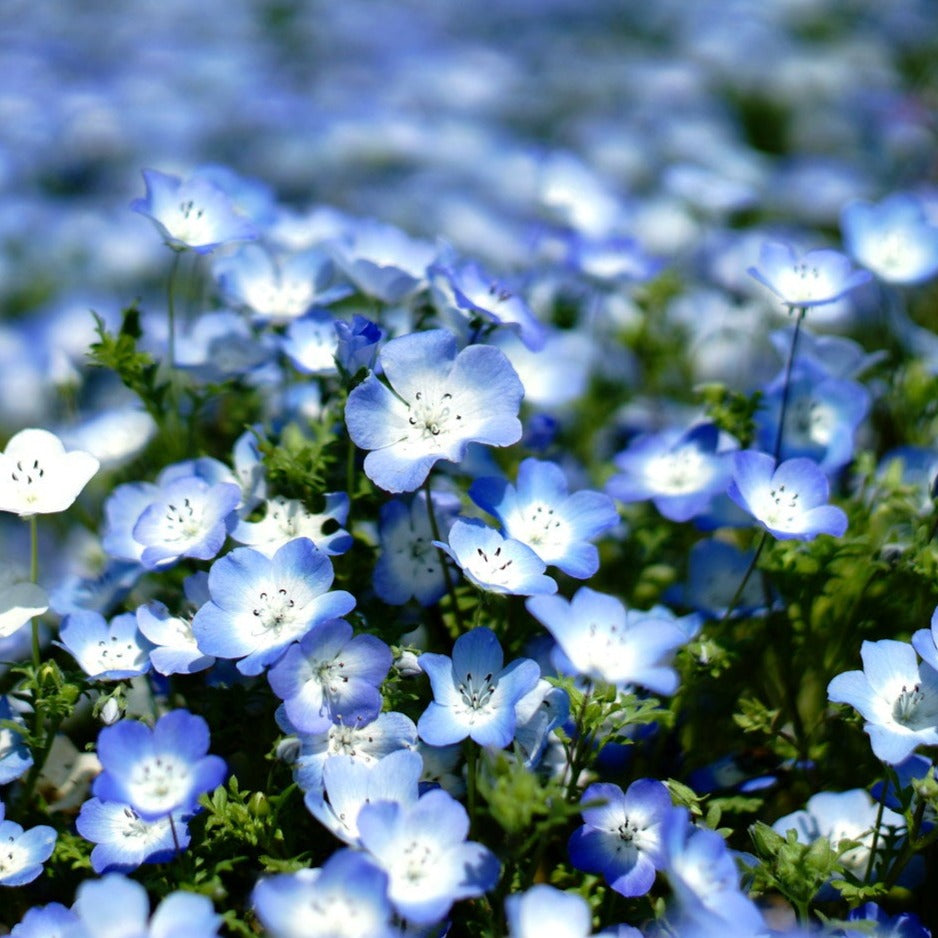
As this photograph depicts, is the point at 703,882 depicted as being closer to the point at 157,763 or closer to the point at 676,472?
the point at 157,763

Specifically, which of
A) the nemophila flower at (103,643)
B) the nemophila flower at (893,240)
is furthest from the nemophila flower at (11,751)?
the nemophila flower at (893,240)

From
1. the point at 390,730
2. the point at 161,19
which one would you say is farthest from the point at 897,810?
the point at 161,19

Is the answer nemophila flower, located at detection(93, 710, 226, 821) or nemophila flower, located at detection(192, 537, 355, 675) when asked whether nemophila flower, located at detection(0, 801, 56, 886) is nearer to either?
nemophila flower, located at detection(93, 710, 226, 821)

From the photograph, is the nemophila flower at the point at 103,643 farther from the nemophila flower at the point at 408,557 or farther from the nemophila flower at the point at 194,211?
the nemophila flower at the point at 194,211

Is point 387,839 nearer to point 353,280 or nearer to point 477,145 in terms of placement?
point 353,280

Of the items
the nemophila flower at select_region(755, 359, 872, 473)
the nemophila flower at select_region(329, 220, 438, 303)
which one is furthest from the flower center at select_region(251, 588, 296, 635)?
the nemophila flower at select_region(755, 359, 872, 473)
